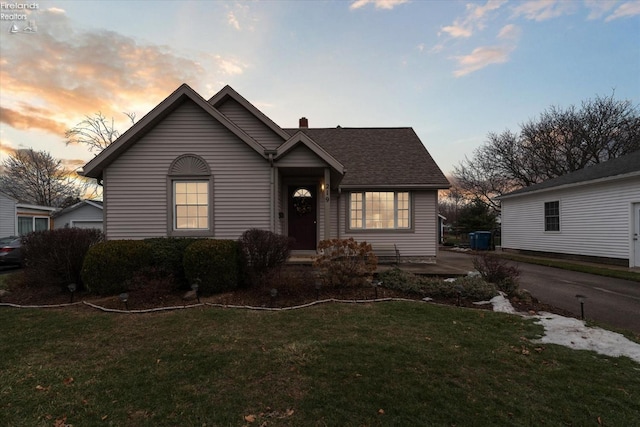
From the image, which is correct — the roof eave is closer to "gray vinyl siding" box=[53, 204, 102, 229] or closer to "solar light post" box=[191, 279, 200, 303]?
"solar light post" box=[191, 279, 200, 303]

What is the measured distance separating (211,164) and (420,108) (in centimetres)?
1328

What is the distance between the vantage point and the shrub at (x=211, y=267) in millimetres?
6934

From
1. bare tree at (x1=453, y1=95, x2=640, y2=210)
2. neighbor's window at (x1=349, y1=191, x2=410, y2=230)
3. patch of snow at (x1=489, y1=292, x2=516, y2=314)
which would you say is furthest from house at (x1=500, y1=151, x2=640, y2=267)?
patch of snow at (x1=489, y1=292, x2=516, y2=314)

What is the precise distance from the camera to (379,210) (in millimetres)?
11938

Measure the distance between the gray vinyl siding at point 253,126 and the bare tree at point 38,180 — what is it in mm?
41580

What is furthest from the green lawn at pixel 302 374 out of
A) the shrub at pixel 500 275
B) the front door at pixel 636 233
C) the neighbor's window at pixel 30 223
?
the neighbor's window at pixel 30 223

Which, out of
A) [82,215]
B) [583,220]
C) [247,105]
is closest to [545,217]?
[583,220]

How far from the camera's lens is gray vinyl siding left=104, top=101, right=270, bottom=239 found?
895 centimetres

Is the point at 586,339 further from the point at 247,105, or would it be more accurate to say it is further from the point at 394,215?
the point at 247,105

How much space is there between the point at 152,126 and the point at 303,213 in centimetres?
566

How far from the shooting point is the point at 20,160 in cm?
3962

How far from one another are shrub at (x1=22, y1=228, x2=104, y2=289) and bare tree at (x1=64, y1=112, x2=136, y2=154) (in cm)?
2355

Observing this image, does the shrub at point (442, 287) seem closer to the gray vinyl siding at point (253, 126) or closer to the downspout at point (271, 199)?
the downspout at point (271, 199)

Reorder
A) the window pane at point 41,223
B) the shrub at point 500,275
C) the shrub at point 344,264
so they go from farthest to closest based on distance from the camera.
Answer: the window pane at point 41,223 < the shrub at point 500,275 < the shrub at point 344,264
